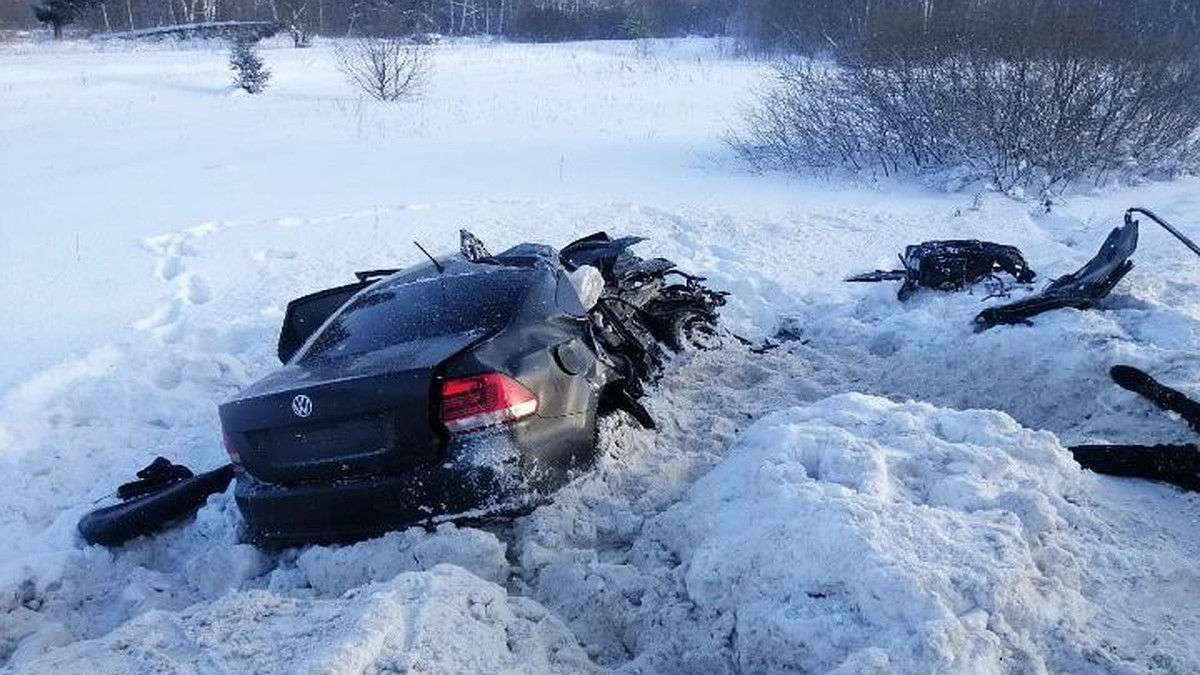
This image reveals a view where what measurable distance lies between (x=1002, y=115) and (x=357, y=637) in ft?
42.5

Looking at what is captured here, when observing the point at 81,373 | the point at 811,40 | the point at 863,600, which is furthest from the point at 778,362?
the point at 811,40

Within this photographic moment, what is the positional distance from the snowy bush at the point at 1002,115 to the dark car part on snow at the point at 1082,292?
22.5 feet

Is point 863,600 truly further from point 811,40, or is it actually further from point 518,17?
point 518,17

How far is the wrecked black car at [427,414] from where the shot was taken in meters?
3.86

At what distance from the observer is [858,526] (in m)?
3.28

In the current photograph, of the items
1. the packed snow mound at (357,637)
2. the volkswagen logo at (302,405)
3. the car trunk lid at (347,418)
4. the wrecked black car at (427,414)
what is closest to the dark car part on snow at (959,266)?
the wrecked black car at (427,414)

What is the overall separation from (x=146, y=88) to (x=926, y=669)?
85.1 feet

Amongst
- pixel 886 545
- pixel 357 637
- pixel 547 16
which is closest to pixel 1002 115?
pixel 886 545

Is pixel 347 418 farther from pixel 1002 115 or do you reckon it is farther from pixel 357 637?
pixel 1002 115

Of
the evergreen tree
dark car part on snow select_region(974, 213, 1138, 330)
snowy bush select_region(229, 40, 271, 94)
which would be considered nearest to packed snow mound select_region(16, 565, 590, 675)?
dark car part on snow select_region(974, 213, 1138, 330)

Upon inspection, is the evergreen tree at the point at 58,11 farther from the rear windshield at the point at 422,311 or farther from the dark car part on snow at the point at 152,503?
the rear windshield at the point at 422,311

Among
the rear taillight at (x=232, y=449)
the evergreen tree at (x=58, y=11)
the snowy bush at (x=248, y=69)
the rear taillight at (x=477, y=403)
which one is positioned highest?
the rear taillight at (x=477, y=403)

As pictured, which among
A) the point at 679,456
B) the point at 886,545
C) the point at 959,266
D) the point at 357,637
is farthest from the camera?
the point at 959,266

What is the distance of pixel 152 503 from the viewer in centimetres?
468
